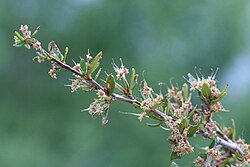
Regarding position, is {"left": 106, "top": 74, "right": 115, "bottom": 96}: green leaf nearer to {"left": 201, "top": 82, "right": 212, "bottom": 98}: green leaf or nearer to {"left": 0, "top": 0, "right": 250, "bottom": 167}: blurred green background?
{"left": 201, "top": 82, "right": 212, "bottom": 98}: green leaf

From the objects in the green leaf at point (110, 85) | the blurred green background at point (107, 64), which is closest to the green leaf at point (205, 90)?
the green leaf at point (110, 85)

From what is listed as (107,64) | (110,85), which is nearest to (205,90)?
(110,85)

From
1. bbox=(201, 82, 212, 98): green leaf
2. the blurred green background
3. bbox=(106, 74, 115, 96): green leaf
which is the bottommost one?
bbox=(106, 74, 115, 96): green leaf

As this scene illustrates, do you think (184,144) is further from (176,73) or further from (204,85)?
(176,73)

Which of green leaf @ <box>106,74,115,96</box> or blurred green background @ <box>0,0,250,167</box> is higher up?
blurred green background @ <box>0,0,250,167</box>

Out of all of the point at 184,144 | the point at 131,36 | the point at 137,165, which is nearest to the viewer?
the point at 184,144

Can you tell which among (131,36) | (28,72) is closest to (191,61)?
(131,36)

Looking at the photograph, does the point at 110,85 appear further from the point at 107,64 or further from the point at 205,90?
the point at 107,64

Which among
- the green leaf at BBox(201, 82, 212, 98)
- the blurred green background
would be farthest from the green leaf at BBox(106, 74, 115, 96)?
the blurred green background

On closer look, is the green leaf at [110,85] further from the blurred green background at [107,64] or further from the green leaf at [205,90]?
the blurred green background at [107,64]
